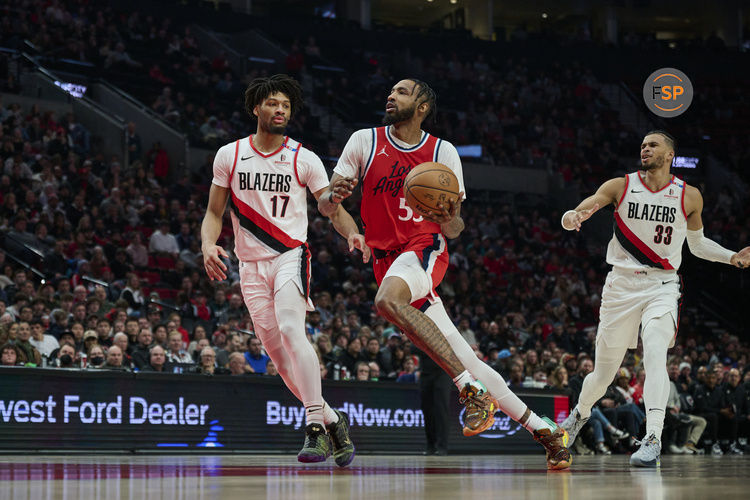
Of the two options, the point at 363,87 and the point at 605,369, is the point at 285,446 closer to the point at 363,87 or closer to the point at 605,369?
the point at 605,369

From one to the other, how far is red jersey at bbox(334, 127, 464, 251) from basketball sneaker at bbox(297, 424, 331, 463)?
1338mm

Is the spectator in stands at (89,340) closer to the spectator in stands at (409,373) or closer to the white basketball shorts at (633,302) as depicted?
the spectator in stands at (409,373)

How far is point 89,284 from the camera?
16.7m

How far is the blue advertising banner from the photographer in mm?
11609

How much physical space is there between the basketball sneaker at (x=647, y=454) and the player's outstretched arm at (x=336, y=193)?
2954 mm

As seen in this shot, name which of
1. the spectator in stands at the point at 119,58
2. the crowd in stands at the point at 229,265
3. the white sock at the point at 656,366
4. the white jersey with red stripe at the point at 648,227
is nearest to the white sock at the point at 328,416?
the white sock at the point at 656,366

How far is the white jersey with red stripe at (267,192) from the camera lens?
7137 millimetres

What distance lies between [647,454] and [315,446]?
2577 millimetres

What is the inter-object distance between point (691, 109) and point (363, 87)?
41.4ft

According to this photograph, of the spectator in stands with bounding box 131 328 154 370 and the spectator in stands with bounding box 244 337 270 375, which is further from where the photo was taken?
the spectator in stands with bounding box 244 337 270 375

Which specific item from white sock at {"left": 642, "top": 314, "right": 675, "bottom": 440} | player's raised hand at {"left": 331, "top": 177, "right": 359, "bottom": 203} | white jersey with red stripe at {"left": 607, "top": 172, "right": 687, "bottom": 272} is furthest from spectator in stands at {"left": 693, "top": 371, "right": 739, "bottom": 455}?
player's raised hand at {"left": 331, "top": 177, "right": 359, "bottom": 203}

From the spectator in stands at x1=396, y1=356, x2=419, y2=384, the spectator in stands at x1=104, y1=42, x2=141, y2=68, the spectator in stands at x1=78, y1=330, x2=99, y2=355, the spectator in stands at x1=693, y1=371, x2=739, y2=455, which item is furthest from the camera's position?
the spectator in stands at x1=104, y1=42, x2=141, y2=68

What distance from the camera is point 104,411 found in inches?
475

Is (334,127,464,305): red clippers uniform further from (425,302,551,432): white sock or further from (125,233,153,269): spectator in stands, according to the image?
(125,233,153,269): spectator in stands
